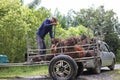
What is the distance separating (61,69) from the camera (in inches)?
535

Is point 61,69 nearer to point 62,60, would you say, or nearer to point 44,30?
point 62,60

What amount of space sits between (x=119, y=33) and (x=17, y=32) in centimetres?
2628

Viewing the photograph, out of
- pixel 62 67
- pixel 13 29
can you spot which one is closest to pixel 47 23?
pixel 62 67

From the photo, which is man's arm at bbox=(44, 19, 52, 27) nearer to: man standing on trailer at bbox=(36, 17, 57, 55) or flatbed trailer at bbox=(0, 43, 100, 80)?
man standing on trailer at bbox=(36, 17, 57, 55)

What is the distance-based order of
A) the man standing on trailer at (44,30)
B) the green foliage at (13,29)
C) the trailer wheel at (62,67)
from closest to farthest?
the trailer wheel at (62,67) < the man standing on trailer at (44,30) < the green foliage at (13,29)

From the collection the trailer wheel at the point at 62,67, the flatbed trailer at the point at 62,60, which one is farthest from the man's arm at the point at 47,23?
the trailer wheel at the point at 62,67

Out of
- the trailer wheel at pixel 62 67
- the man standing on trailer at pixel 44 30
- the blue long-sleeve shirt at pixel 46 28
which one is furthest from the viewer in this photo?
the blue long-sleeve shirt at pixel 46 28

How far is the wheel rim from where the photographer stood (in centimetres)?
1345

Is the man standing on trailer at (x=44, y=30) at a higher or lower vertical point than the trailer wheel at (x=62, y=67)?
higher

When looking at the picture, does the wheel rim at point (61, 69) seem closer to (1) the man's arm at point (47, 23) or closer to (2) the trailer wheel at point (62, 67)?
(2) the trailer wheel at point (62, 67)

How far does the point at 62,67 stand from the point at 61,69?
0.30 feet

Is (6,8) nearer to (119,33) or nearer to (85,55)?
(85,55)

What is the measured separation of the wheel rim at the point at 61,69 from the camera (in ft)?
44.1

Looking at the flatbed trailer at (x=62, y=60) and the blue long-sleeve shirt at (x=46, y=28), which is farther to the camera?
the blue long-sleeve shirt at (x=46, y=28)
